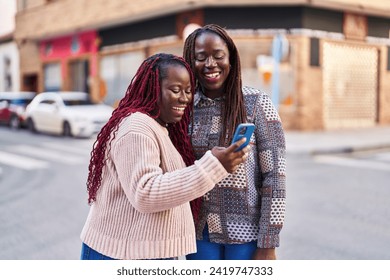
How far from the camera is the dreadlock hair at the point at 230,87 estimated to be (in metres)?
1.88

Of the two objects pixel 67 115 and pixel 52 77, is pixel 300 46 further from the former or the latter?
pixel 52 77

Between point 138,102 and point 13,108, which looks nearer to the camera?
point 138,102

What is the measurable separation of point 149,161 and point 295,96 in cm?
1446

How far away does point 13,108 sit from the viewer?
17.8 m

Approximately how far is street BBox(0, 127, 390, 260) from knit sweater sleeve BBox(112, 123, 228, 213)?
8.73ft

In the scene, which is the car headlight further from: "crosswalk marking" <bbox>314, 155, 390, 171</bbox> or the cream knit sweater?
the cream knit sweater

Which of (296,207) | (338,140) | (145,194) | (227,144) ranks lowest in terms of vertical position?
(296,207)

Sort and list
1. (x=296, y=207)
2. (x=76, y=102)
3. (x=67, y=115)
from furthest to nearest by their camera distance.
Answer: (x=76, y=102)
(x=67, y=115)
(x=296, y=207)

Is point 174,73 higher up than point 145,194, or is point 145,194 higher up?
point 174,73

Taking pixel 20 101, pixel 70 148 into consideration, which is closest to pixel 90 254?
pixel 70 148

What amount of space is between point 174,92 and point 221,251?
2.27 ft

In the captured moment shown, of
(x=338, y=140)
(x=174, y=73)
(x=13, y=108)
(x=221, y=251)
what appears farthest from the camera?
(x=13, y=108)

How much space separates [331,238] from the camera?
4555 millimetres
